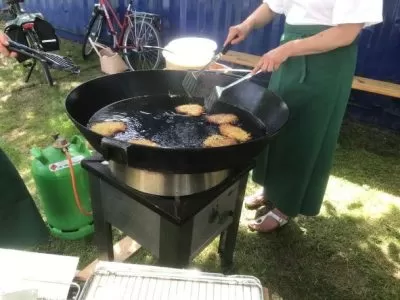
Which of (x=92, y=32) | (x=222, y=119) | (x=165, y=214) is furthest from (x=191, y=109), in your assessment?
(x=92, y=32)

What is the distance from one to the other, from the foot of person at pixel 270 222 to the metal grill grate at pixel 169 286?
2.18m

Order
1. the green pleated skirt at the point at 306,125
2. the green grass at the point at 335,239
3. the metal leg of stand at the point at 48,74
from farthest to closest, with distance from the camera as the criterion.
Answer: the metal leg of stand at the point at 48,74
the green grass at the point at 335,239
the green pleated skirt at the point at 306,125

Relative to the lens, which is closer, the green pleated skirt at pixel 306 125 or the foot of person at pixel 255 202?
the green pleated skirt at pixel 306 125

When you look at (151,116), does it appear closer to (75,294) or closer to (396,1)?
(75,294)

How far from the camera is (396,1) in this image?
481 cm

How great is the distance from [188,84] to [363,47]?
3.72 metres

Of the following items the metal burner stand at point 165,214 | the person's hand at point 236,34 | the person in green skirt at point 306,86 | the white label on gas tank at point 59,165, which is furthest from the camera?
the white label on gas tank at point 59,165

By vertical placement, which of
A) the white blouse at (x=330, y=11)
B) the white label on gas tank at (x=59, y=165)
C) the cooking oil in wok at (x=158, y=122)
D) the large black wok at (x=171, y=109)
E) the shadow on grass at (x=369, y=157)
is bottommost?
the shadow on grass at (x=369, y=157)

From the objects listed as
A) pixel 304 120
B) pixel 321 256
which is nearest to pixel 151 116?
pixel 304 120

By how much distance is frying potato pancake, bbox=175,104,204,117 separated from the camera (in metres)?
2.56

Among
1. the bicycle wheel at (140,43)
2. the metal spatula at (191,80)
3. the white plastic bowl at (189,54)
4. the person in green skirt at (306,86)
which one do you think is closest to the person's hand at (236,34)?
the person in green skirt at (306,86)

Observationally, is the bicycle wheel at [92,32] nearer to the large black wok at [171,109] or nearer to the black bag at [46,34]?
the black bag at [46,34]

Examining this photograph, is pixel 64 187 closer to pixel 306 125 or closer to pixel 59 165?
pixel 59 165

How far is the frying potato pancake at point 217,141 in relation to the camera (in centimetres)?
221
